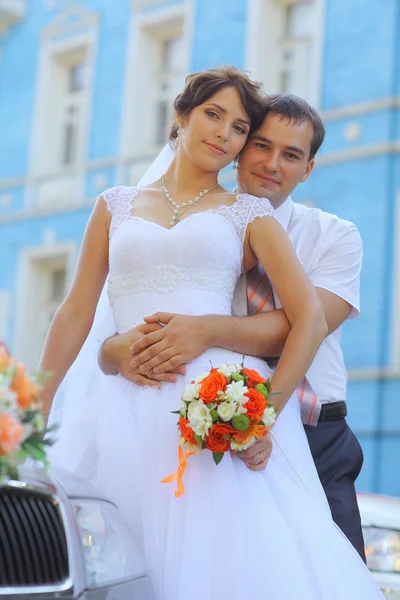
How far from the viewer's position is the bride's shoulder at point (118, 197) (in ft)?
12.0

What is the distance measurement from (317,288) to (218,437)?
82cm

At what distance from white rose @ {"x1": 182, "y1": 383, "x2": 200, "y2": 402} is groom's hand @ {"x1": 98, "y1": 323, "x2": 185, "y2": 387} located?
0.66 feet

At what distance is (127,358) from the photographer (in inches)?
132

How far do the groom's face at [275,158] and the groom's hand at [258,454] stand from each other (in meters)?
1.04

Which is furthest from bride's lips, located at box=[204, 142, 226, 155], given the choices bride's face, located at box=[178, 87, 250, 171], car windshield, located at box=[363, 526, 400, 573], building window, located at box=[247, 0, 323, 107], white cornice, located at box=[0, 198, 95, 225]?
white cornice, located at box=[0, 198, 95, 225]

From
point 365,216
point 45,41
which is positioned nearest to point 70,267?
point 45,41

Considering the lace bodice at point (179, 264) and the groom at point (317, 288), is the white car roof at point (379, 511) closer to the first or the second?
the groom at point (317, 288)

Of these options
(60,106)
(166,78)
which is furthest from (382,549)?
(60,106)

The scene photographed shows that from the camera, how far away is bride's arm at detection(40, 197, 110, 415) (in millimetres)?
3592

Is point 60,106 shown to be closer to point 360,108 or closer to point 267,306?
point 360,108

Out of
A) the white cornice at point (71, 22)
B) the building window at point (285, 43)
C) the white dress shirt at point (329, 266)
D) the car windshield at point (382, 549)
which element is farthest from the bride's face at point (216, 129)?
the white cornice at point (71, 22)

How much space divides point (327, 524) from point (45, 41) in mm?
15868

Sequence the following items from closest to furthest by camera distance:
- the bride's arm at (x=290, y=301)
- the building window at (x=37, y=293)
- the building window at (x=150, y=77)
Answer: the bride's arm at (x=290, y=301), the building window at (x=150, y=77), the building window at (x=37, y=293)

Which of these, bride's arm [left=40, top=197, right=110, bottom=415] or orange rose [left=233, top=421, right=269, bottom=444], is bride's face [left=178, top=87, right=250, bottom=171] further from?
orange rose [left=233, top=421, right=269, bottom=444]
